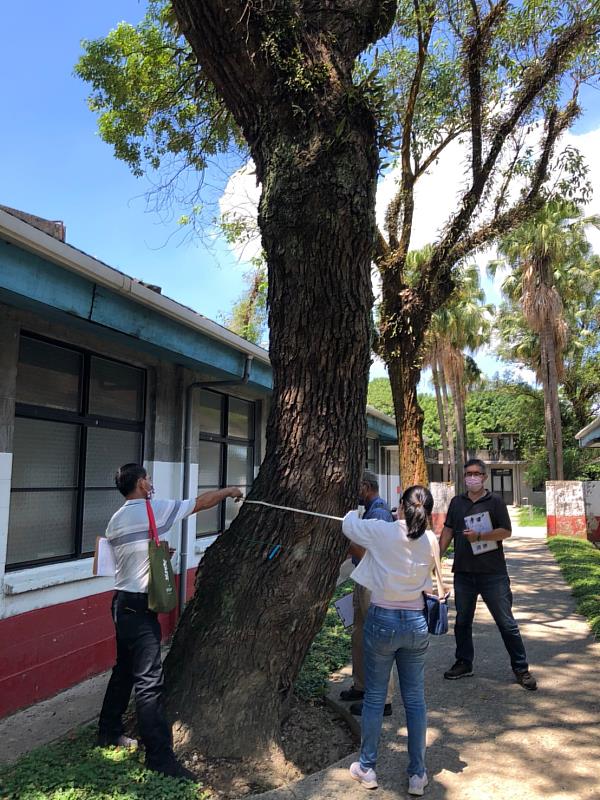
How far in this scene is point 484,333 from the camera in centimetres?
2980

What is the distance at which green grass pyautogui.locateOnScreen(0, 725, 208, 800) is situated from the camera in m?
3.22

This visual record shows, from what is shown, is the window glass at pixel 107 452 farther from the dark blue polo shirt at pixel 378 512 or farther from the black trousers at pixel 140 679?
the dark blue polo shirt at pixel 378 512

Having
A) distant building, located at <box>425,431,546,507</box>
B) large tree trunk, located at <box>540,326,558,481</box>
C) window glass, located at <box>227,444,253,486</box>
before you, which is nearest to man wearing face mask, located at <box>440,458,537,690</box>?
window glass, located at <box>227,444,253,486</box>

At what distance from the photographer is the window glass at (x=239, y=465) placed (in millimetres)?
9219

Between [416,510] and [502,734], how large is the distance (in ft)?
6.07

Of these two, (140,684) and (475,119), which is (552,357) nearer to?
(475,119)

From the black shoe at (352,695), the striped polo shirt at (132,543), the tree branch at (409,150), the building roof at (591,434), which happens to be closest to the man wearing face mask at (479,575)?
the black shoe at (352,695)

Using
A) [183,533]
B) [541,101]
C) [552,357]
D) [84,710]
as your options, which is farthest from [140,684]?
[552,357]

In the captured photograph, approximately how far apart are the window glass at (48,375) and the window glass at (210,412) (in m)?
2.41

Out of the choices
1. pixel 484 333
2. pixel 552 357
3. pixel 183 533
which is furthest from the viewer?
pixel 484 333

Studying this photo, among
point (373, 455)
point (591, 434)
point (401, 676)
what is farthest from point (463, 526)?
point (373, 455)

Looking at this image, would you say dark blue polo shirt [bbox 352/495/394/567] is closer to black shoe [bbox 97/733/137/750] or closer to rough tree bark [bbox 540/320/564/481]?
black shoe [bbox 97/733/137/750]

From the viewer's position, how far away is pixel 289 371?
13.4 feet

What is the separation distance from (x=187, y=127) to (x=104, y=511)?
579 cm
